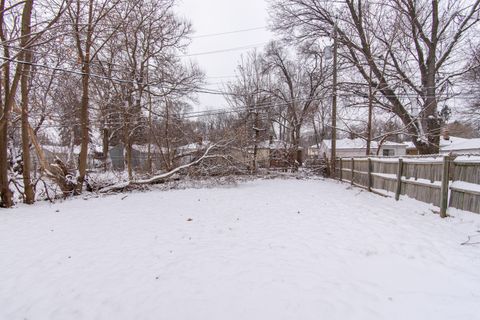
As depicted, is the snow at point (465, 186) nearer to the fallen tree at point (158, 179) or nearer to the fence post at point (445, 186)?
the fence post at point (445, 186)

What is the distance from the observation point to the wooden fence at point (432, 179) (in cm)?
448

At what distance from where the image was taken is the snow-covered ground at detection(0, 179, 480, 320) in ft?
8.25

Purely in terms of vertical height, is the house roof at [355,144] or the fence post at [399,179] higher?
the house roof at [355,144]

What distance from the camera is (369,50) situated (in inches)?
559

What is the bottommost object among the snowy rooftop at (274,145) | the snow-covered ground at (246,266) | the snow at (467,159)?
the snow-covered ground at (246,266)

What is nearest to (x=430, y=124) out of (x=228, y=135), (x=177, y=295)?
(x=228, y=135)

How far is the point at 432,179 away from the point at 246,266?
176 inches

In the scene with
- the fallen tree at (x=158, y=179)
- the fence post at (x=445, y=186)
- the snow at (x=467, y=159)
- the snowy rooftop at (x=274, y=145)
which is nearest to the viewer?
the snow at (x=467, y=159)

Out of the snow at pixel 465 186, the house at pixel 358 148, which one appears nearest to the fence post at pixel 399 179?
the snow at pixel 465 186

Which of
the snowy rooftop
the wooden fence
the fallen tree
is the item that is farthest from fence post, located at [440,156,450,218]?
the snowy rooftop

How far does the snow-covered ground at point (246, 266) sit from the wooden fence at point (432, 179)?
1.04ft

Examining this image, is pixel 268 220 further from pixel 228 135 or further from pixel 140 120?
pixel 140 120

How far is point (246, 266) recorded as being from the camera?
11.1 feet

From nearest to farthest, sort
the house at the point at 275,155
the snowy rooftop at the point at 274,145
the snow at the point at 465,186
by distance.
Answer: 1. the snow at the point at 465,186
2. the house at the point at 275,155
3. the snowy rooftop at the point at 274,145
